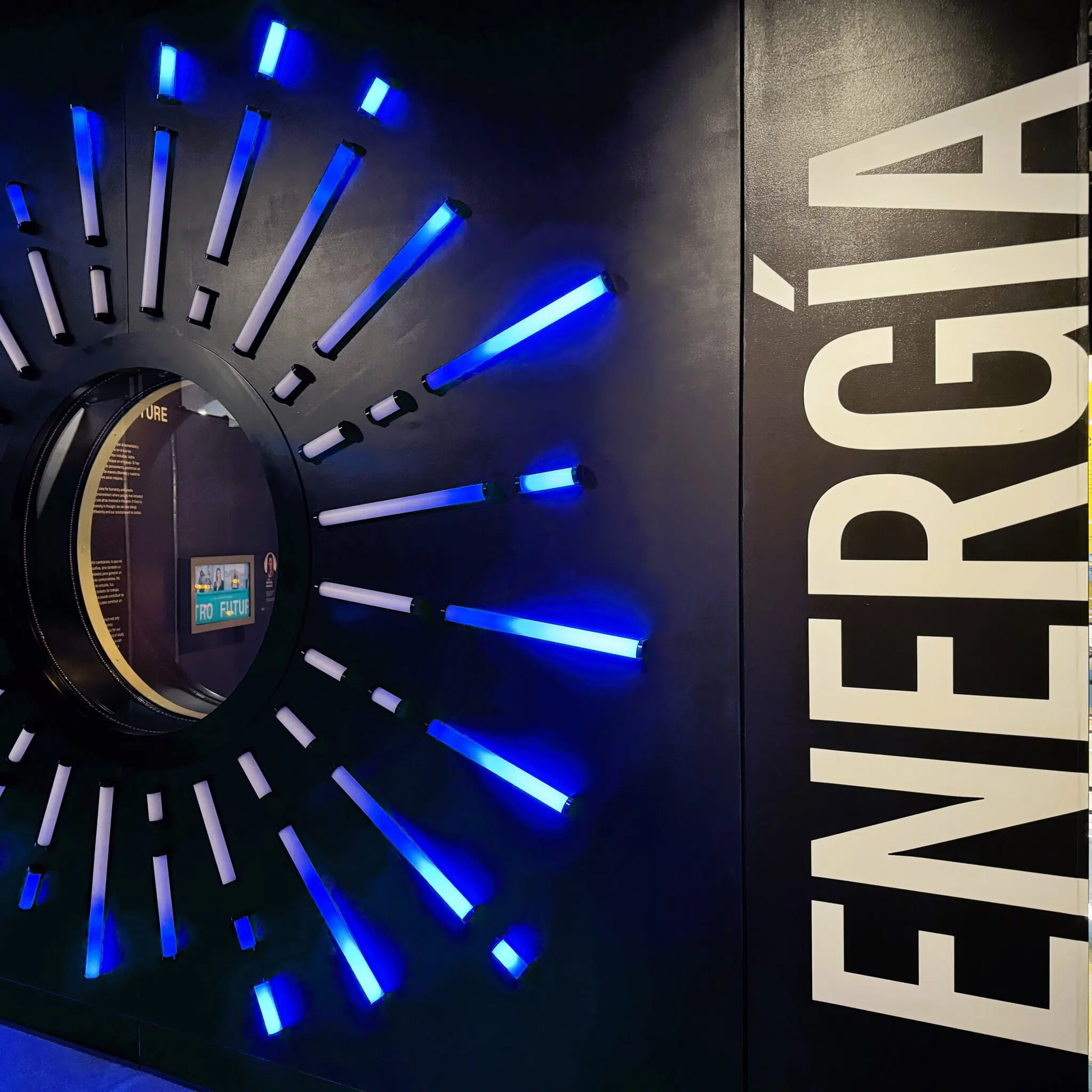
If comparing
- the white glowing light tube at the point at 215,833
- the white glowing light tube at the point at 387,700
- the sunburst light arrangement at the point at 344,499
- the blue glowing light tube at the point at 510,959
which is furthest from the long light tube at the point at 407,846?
the white glowing light tube at the point at 215,833

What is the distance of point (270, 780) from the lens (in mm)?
1994

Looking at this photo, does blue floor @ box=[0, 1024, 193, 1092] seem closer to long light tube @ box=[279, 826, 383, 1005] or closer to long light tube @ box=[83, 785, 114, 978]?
long light tube @ box=[83, 785, 114, 978]

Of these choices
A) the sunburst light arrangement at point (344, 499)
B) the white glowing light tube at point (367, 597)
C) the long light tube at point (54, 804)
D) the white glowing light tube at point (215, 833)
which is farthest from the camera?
the long light tube at point (54, 804)

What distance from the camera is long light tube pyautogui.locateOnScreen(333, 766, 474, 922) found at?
1.74m

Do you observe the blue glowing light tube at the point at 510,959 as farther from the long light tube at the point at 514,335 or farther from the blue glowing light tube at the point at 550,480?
the long light tube at the point at 514,335

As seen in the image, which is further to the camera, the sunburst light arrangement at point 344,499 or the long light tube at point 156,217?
the long light tube at point 156,217

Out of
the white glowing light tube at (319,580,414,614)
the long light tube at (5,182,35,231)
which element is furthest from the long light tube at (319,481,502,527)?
the long light tube at (5,182,35,231)

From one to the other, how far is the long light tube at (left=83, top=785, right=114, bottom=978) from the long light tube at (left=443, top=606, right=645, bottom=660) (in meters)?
1.27

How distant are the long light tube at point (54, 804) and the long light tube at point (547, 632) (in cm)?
140

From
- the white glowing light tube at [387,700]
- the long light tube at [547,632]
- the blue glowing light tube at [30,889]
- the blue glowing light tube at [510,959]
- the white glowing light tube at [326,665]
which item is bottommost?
the blue glowing light tube at [30,889]

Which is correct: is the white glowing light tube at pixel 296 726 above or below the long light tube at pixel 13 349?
below

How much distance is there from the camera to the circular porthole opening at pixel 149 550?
230cm

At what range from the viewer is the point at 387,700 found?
1.80 m

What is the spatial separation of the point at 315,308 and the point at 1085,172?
165cm
